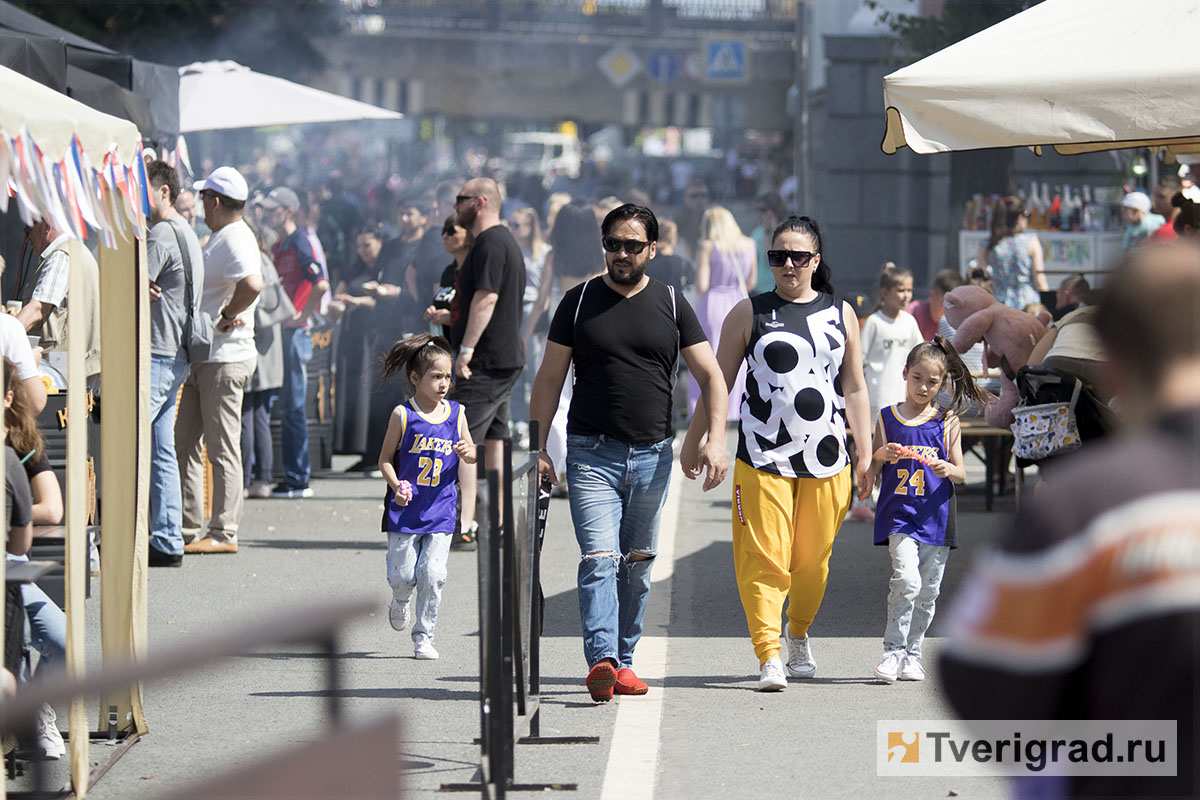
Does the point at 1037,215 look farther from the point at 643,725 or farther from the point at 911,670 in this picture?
the point at 643,725

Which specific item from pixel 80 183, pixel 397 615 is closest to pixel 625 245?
pixel 397 615

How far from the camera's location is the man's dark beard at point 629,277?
5883 mm

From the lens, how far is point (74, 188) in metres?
4.27

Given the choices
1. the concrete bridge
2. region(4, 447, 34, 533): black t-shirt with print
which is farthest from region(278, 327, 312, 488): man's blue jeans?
the concrete bridge

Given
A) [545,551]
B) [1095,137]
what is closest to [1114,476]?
[1095,137]

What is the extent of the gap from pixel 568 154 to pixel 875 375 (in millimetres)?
43744

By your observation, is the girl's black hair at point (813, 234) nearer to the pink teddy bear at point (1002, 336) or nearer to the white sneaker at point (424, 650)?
the pink teddy bear at point (1002, 336)

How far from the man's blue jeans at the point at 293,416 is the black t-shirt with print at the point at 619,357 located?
18.4 ft

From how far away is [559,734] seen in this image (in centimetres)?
545

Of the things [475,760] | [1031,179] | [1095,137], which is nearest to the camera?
[475,760]

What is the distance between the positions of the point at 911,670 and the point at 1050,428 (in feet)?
4.30

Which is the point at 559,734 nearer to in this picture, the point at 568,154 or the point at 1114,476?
the point at 1114,476

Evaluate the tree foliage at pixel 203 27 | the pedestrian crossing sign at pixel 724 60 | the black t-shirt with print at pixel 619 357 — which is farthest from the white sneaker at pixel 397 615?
the pedestrian crossing sign at pixel 724 60

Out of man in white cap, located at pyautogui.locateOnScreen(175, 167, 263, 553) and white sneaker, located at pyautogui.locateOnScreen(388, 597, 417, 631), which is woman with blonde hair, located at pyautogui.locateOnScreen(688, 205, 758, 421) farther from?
white sneaker, located at pyautogui.locateOnScreen(388, 597, 417, 631)
